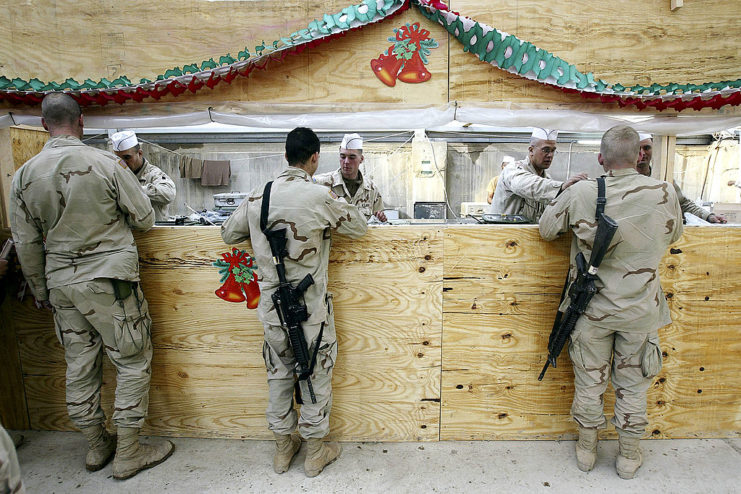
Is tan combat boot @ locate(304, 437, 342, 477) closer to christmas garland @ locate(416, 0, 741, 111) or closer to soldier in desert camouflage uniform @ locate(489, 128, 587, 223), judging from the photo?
soldier in desert camouflage uniform @ locate(489, 128, 587, 223)

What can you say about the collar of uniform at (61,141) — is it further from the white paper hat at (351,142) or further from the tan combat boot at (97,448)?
the white paper hat at (351,142)

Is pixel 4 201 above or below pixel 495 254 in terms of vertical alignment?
above

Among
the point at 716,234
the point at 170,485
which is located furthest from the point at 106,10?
the point at 716,234

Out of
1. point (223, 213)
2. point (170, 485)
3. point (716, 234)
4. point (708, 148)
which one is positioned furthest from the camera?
point (708, 148)

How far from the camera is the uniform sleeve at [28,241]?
2096mm

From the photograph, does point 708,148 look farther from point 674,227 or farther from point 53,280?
point 53,280

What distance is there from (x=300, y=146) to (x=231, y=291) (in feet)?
3.17

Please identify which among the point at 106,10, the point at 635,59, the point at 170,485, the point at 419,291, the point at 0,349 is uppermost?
the point at 106,10

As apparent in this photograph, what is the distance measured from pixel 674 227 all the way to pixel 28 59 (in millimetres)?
4155

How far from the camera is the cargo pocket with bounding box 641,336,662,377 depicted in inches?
83.1

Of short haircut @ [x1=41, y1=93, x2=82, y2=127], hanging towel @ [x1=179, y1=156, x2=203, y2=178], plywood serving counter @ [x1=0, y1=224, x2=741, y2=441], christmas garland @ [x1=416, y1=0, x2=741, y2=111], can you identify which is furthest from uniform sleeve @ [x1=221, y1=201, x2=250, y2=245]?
hanging towel @ [x1=179, y1=156, x2=203, y2=178]

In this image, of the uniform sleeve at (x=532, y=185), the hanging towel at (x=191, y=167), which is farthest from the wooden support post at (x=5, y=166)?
the hanging towel at (x=191, y=167)

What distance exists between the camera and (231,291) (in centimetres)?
241

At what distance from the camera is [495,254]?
2361mm
